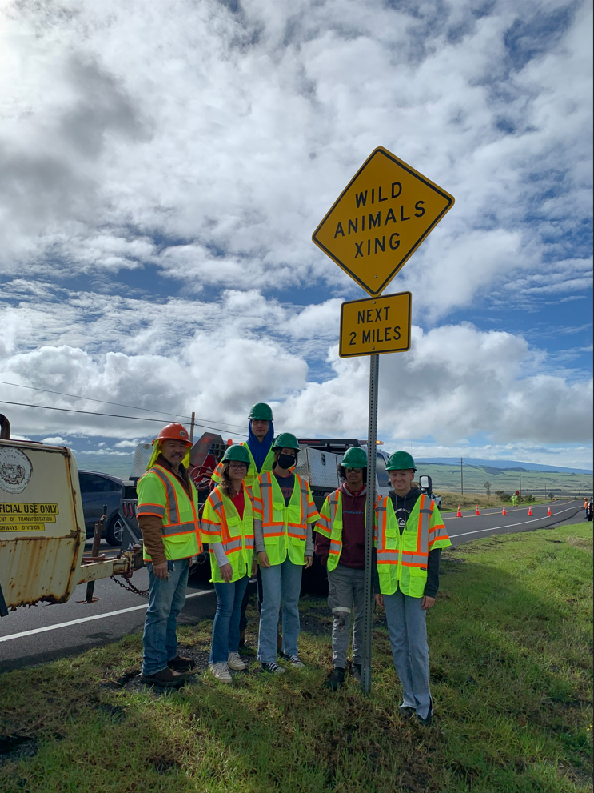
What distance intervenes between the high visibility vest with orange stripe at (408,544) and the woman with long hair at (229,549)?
130cm

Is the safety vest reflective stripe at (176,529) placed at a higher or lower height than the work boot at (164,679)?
higher

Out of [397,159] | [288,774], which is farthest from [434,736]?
[397,159]

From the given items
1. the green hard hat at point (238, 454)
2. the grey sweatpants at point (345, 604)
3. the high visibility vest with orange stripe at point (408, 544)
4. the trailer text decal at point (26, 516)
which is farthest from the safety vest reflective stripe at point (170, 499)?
the high visibility vest with orange stripe at point (408, 544)

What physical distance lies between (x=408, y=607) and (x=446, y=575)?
6.26 m

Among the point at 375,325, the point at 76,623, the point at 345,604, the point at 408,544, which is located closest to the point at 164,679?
the point at 345,604

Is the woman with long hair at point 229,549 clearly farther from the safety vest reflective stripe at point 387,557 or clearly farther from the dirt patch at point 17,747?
the dirt patch at point 17,747

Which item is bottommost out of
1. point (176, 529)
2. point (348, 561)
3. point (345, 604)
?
point (345, 604)

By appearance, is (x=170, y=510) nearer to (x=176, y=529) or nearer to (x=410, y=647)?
(x=176, y=529)

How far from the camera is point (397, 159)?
4.26m

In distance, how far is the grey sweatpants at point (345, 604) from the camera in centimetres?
457

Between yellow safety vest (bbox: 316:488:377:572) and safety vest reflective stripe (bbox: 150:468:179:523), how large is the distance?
1266mm

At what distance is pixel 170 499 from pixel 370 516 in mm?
1661

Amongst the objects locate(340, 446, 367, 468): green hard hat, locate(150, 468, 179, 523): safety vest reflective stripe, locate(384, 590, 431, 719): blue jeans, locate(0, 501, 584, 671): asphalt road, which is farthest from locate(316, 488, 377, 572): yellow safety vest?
locate(0, 501, 584, 671): asphalt road

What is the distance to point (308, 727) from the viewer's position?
3.65 meters
